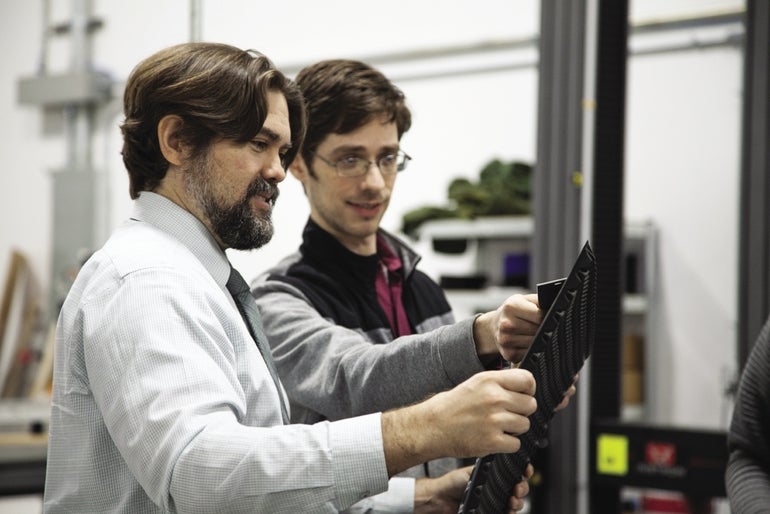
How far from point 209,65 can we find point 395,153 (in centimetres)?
39

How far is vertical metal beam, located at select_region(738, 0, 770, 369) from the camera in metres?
2.46

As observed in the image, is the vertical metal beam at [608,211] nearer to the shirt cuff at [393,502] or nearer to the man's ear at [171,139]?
the shirt cuff at [393,502]

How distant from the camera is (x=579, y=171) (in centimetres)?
232

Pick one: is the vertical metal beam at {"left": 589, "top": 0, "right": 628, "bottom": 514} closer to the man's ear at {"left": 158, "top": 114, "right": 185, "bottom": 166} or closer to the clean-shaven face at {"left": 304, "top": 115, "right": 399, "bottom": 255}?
the clean-shaven face at {"left": 304, "top": 115, "right": 399, "bottom": 255}

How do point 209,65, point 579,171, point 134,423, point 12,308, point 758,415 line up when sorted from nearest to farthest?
point 134,423
point 209,65
point 758,415
point 579,171
point 12,308

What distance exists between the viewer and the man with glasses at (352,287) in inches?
47.8

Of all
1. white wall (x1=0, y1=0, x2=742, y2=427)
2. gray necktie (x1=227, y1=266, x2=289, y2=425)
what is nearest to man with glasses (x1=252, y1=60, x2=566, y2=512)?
gray necktie (x1=227, y1=266, x2=289, y2=425)

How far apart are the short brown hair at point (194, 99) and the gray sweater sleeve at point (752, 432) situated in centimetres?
77

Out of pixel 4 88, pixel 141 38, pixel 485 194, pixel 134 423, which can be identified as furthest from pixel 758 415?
pixel 4 88

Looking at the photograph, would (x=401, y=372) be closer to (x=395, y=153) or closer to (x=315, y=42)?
(x=395, y=153)

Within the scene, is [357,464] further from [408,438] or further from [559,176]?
[559,176]

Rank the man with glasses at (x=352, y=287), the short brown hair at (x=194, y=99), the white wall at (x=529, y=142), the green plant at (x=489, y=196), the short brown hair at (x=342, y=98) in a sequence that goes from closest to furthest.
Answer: the short brown hair at (x=194, y=99) → the man with glasses at (x=352, y=287) → the short brown hair at (x=342, y=98) → the white wall at (x=529, y=142) → the green plant at (x=489, y=196)

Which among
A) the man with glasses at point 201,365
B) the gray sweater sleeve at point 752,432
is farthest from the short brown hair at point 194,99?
the gray sweater sleeve at point 752,432

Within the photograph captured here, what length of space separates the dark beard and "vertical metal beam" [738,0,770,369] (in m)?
1.77
